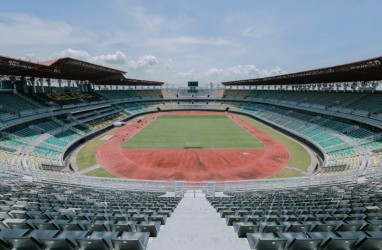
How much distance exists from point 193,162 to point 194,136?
16.1 m

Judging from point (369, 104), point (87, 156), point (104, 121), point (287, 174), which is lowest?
point (287, 174)

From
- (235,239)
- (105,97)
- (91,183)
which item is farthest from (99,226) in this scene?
(105,97)

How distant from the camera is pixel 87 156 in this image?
35156mm

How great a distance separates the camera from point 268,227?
6.00 metres

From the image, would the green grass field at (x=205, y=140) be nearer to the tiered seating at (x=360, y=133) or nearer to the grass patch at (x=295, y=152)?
the grass patch at (x=295, y=152)

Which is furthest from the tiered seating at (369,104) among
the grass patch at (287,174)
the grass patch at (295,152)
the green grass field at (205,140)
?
the grass patch at (287,174)

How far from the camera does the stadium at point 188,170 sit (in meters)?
5.91

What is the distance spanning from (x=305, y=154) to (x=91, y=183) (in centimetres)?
3256

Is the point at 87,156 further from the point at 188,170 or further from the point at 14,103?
the point at 14,103

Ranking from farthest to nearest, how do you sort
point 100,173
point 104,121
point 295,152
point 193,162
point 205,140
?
1. point 104,121
2. point 205,140
3. point 295,152
4. point 193,162
5. point 100,173

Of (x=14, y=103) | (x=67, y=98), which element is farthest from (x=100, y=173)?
(x=67, y=98)

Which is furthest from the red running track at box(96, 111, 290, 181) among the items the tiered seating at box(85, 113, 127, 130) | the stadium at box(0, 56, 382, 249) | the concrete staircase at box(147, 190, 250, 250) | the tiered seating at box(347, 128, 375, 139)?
the concrete staircase at box(147, 190, 250, 250)

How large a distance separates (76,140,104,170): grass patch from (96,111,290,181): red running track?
101 centimetres

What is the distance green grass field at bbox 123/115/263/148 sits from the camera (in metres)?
42.0
